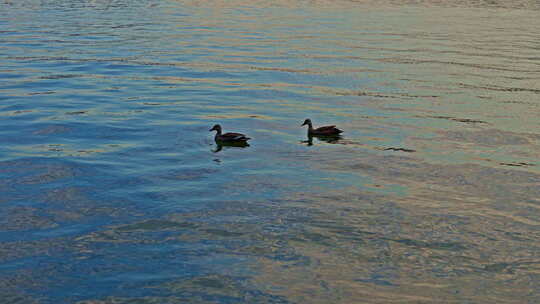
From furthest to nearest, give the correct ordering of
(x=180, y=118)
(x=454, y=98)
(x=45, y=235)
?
(x=454, y=98)
(x=180, y=118)
(x=45, y=235)

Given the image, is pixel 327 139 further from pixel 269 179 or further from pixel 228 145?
pixel 269 179

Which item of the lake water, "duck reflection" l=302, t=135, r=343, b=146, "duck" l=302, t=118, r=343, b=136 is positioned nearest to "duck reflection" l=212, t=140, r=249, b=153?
the lake water

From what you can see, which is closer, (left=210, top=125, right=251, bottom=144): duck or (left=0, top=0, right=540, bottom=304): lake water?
(left=0, top=0, right=540, bottom=304): lake water

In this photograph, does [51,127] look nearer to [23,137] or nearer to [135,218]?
[23,137]

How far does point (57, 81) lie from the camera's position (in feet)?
106

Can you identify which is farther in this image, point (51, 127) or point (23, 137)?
point (51, 127)

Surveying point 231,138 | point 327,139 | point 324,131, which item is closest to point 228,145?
point 231,138

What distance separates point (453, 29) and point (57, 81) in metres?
33.7

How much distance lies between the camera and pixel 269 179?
17.9 m

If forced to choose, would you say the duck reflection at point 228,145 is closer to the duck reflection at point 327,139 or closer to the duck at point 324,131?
the duck reflection at point 327,139

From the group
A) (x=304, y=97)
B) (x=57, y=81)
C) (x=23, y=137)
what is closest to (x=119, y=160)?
(x=23, y=137)

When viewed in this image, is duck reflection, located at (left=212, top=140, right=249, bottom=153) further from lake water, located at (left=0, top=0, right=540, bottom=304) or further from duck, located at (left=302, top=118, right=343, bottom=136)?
duck, located at (left=302, top=118, right=343, bottom=136)

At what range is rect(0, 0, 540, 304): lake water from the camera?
40.7 ft

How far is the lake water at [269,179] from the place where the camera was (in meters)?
12.4
